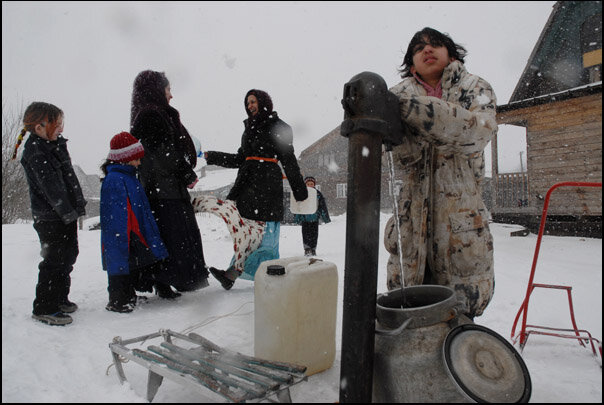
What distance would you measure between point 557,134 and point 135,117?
11.8 m

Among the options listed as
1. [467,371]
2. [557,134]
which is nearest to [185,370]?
[467,371]

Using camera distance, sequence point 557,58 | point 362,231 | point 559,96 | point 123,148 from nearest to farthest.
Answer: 1. point 362,231
2. point 123,148
3. point 559,96
4. point 557,58

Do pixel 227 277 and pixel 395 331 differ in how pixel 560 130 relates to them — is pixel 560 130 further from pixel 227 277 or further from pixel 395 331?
pixel 395 331

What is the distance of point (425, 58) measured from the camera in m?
2.00

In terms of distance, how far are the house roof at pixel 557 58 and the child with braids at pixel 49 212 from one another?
14525 millimetres

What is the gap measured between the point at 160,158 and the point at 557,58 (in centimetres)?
1479

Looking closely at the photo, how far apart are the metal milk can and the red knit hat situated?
2.86m

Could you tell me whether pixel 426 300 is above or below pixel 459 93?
below

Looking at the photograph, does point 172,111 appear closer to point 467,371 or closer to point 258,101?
point 258,101

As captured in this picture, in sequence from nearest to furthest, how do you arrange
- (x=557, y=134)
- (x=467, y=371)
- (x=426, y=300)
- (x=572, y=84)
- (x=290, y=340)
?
(x=467, y=371) → (x=426, y=300) → (x=290, y=340) → (x=557, y=134) → (x=572, y=84)

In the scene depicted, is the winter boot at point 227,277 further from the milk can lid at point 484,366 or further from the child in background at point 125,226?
the milk can lid at point 484,366

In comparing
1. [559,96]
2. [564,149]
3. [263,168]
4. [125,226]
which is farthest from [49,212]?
[564,149]

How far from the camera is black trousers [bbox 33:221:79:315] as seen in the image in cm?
292

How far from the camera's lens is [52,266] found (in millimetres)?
2992
